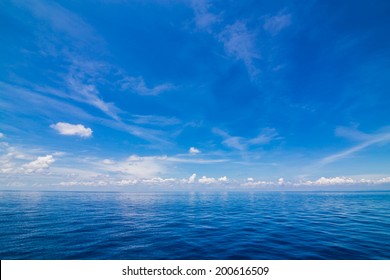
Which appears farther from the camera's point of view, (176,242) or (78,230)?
(78,230)

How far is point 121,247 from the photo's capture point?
14812 millimetres

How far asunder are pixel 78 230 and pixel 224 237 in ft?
50.8

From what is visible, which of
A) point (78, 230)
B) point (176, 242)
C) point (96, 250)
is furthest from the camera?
point (78, 230)

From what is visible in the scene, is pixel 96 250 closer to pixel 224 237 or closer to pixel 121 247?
pixel 121 247
